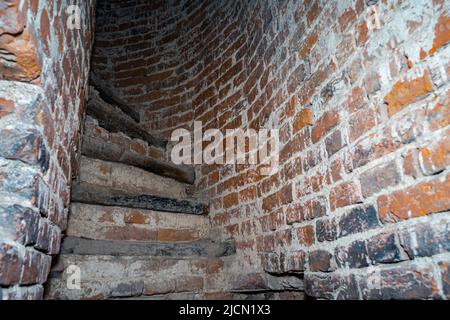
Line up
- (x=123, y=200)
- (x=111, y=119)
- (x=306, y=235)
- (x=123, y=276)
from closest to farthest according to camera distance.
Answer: (x=306, y=235)
(x=123, y=276)
(x=123, y=200)
(x=111, y=119)

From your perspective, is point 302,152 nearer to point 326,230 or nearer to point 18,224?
point 326,230

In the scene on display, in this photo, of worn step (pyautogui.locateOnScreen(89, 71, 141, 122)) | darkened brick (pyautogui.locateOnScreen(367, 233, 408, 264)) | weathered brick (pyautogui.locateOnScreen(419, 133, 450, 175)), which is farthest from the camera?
worn step (pyautogui.locateOnScreen(89, 71, 141, 122))

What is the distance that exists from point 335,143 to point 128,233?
4.56ft

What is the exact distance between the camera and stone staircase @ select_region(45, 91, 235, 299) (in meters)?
1.66

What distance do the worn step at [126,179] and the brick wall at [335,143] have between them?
0.26 m

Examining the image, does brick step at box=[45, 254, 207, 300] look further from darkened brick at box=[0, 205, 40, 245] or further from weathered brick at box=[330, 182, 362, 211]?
weathered brick at box=[330, 182, 362, 211]

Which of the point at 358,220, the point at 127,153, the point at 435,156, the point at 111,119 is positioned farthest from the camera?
the point at 111,119

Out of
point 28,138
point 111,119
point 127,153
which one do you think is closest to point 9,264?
point 28,138

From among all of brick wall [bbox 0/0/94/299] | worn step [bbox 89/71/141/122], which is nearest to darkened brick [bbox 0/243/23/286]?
brick wall [bbox 0/0/94/299]

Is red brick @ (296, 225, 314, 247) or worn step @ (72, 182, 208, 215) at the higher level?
worn step @ (72, 182, 208, 215)

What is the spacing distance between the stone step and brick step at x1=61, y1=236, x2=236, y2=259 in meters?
0.10

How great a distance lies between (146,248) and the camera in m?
1.89

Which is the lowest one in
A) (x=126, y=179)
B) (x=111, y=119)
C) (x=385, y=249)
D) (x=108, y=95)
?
(x=385, y=249)
